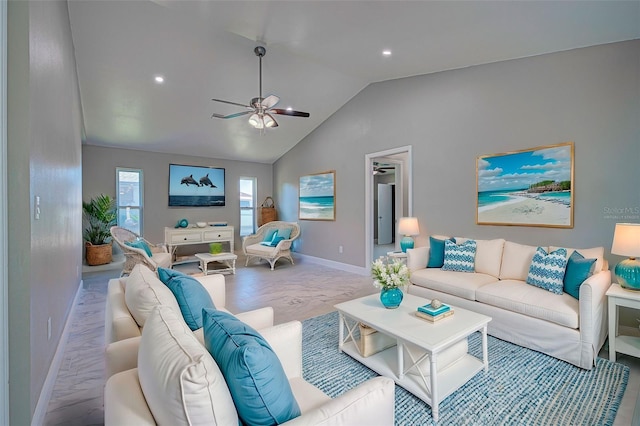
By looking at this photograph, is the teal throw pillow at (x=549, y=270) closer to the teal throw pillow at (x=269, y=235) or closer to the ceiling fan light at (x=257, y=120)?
the ceiling fan light at (x=257, y=120)

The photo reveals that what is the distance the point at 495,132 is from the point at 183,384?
4.08 m

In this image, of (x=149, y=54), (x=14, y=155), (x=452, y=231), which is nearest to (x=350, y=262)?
(x=452, y=231)

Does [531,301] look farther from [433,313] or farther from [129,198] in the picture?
[129,198]

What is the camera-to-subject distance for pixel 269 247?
589cm

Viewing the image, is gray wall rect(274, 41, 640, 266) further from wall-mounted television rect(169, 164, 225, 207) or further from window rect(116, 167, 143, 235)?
window rect(116, 167, 143, 235)

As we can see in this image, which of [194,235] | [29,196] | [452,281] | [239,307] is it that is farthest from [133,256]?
[452,281]

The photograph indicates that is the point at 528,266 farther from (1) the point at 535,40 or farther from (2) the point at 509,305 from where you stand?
(1) the point at 535,40

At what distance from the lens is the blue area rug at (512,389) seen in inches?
69.0

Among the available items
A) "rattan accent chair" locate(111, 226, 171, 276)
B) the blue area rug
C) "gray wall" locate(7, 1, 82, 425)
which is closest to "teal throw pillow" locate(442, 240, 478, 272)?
the blue area rug

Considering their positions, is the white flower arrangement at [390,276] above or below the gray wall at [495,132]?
below

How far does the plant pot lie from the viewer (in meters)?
5.59

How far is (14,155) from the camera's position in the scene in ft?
4.93

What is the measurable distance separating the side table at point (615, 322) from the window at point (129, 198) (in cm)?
730

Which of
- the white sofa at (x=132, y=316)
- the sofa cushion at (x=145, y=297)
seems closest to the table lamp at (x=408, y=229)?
the white sofa at (x=132, y=316)
